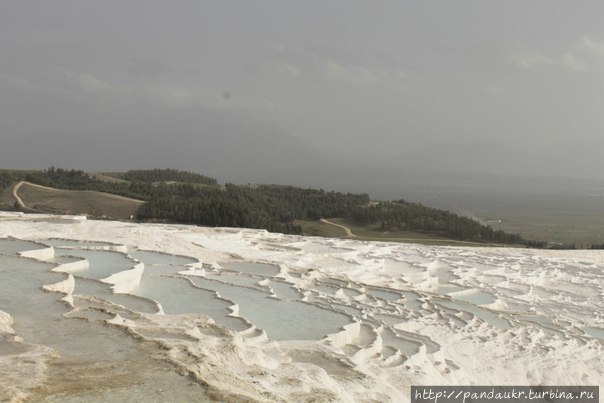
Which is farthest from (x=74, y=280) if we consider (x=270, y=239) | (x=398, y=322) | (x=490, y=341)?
(x=270, y=239)

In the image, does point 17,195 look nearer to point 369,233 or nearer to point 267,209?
point 267,209

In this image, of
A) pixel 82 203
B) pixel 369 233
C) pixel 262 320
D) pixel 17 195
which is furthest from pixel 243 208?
pixel 262 320

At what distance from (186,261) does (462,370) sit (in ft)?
23.0

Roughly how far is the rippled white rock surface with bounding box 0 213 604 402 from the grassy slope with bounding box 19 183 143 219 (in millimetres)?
19162

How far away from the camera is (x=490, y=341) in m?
9.80

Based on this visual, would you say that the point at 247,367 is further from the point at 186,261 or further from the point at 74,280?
the point at 186,261

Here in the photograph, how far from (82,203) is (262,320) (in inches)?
1213

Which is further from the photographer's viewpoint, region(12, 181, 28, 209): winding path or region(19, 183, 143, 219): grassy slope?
region(12, 181, 28, 209): winding path

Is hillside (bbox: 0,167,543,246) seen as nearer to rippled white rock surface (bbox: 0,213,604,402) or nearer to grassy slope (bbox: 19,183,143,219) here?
grassy slope (bbox: 19,183,143,219)

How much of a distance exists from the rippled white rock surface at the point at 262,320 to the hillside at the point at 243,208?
1719cm

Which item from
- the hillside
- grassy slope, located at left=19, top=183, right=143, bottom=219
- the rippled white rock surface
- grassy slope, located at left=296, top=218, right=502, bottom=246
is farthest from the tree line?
the rippled white rock surface

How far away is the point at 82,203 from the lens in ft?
120

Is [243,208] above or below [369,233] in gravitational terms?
above

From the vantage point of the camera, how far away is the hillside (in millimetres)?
34531
